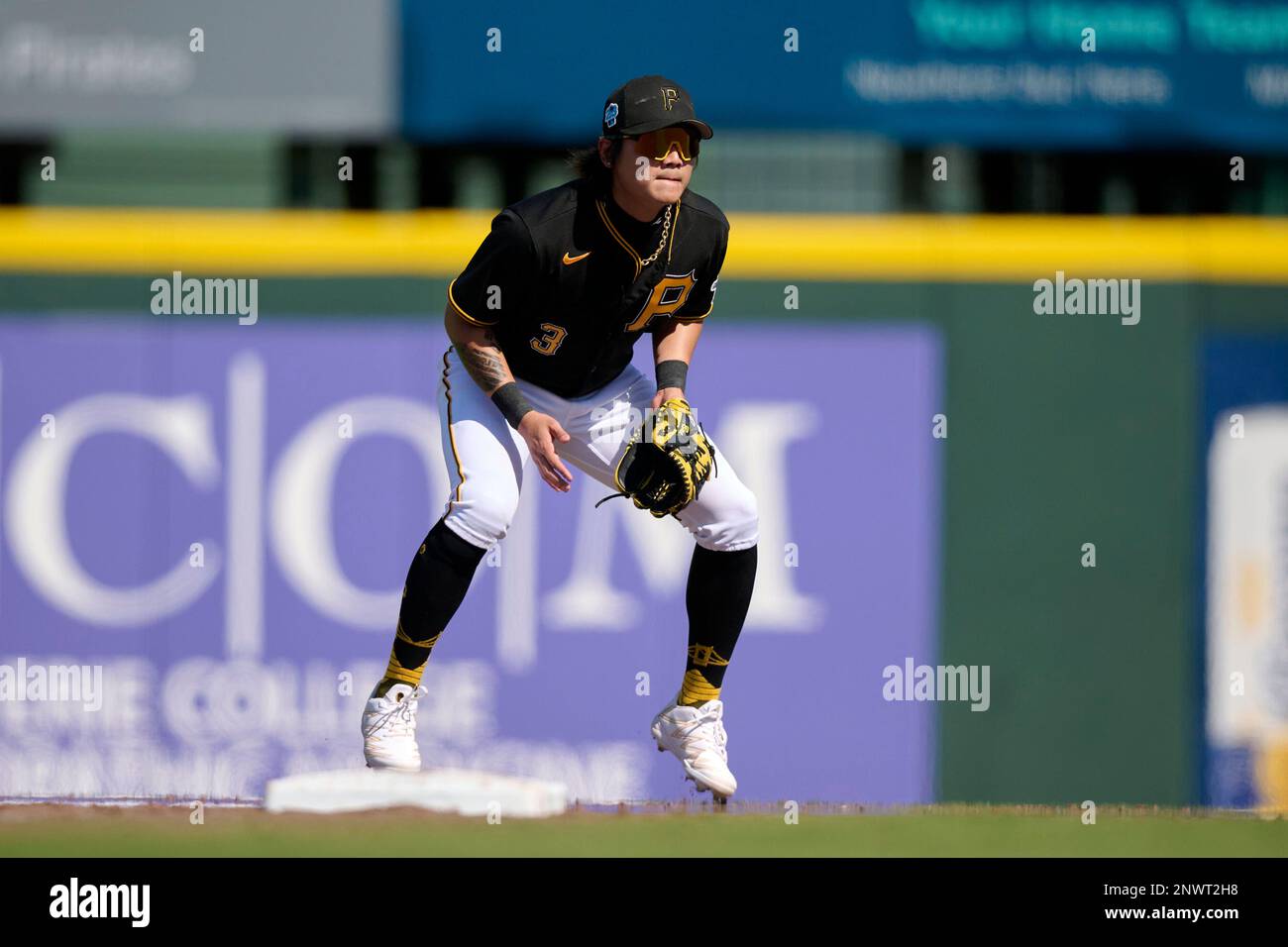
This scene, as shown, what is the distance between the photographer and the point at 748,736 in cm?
685

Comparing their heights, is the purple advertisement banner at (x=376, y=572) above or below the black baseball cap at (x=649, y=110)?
below

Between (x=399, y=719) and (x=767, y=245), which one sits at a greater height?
(x=767, y=245)

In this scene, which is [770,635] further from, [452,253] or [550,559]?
[452,253]

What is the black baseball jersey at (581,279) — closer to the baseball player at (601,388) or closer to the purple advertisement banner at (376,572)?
the baseball player at (601,388)

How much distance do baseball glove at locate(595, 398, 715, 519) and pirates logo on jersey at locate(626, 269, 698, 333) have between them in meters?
0.27

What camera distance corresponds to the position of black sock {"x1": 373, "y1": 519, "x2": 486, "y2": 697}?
497 centimetres

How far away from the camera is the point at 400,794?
5.47m

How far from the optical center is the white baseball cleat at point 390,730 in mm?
5016
